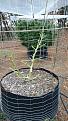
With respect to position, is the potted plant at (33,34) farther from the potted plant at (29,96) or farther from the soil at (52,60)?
the potted plant at (29,96)

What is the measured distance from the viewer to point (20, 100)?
1.37 m

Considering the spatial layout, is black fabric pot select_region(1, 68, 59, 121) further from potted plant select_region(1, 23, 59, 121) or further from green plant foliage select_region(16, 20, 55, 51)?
green plant foliage select_region(16, 20, 55, 51)

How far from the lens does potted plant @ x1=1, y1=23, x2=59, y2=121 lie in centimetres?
138

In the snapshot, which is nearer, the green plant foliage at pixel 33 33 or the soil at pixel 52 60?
the soil at pixel 52 60

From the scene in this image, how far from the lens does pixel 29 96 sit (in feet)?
4.48

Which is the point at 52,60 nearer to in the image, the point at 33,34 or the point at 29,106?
the point at 33,34

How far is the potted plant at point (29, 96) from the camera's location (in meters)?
1.38

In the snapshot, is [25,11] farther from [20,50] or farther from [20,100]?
[20,100]

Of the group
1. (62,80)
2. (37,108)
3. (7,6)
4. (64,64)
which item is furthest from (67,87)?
(7,6)

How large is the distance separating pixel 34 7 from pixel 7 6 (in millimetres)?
262

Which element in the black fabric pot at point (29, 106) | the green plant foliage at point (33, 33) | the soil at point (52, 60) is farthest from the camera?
the green plant foliage at point (33, 33)

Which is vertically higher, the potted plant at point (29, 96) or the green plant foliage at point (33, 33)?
the green plant foliage at point (33, 33)

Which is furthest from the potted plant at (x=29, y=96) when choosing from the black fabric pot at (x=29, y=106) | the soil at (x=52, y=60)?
the soil at (x=52, y=60)

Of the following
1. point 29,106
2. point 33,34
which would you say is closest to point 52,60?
point 33,34
